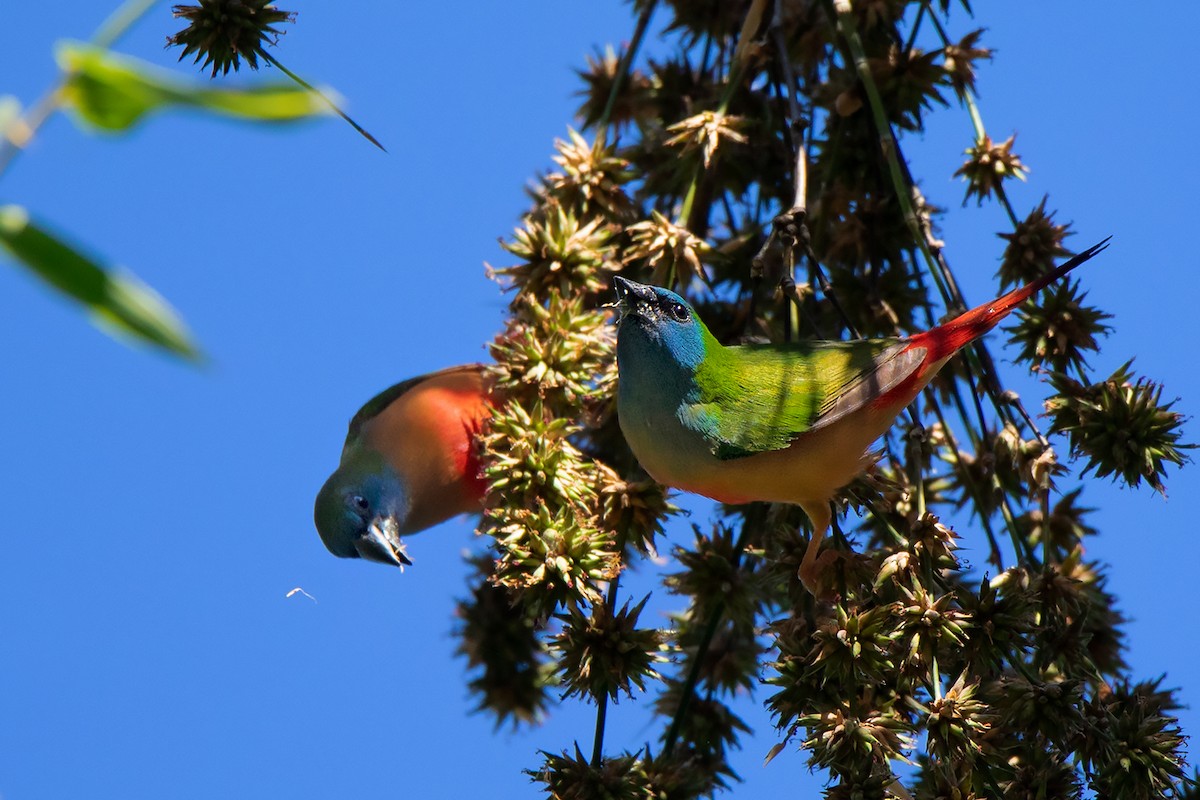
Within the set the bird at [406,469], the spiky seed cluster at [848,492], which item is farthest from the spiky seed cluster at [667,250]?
the bird at [406,469]

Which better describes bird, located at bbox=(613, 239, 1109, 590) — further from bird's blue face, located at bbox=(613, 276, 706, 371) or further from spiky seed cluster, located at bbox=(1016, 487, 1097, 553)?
spiky seed cluster, located at bbox=(1016, 487, 1097, 553)

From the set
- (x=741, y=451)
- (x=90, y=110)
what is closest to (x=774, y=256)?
(x=741, y=451)

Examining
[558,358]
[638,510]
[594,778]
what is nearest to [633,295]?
[558,358]

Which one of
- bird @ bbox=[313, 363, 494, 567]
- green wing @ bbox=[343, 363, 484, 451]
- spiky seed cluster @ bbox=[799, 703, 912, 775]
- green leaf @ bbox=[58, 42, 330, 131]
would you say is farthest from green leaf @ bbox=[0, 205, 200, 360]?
green wing @ bbox=[343, 363, 484, 451]

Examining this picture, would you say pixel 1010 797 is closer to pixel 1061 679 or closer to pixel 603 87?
pixel 1061 679

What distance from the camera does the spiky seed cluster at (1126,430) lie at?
2273mm

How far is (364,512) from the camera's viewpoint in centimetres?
305

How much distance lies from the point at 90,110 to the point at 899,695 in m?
1.72

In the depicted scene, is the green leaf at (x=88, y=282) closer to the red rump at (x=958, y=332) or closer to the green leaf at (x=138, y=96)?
the green leaf at (x=138, y=96)

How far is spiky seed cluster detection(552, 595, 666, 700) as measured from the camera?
89.7 inches

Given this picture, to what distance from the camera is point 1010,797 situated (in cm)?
206

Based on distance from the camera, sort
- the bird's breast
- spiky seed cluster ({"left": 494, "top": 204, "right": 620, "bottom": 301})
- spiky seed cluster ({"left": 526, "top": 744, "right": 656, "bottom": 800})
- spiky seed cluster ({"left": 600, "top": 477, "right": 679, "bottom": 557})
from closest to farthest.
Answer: spiky seed cluster ({"left": 526, "top": 744, "right": 656, "bottom": 800}) < spiky seed cluster ({"left": 600, "top": 477, "right": 679, "bottom": 557}) < spiky seed cluster ({"left": 494, "top": 204, "right": 620, "bottom": 301}) < the bird's breast

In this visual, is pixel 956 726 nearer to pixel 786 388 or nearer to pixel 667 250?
pixel 786 388

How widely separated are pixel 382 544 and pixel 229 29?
51.5 inches
